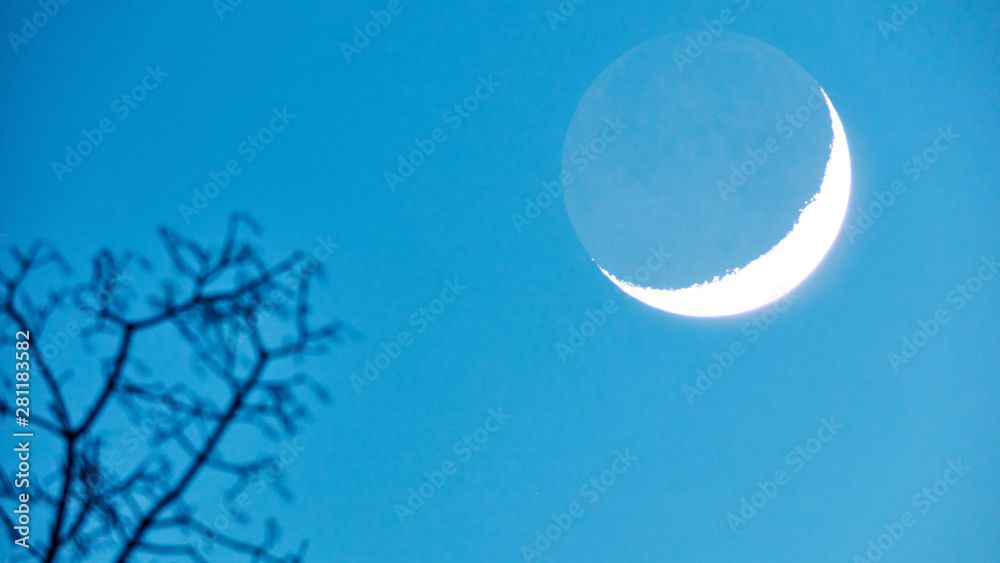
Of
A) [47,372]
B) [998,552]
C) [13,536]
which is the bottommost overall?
[13,536]

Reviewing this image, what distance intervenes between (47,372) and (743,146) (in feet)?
34.9

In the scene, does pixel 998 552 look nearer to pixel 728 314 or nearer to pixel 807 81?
pixel 728 314

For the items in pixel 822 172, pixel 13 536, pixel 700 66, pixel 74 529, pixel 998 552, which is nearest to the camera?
pixel 74 529

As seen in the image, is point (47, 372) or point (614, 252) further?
point (614, 252)

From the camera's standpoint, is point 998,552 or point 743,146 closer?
point 998,552

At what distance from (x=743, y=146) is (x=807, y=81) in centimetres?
135

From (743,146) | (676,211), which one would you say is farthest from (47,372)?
(743,146)

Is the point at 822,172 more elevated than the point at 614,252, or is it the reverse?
the point at 822,172

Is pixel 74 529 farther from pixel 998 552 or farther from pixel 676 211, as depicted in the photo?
pixel 998 552

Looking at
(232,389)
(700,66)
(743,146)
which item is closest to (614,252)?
(743,146)

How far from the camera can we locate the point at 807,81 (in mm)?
10078

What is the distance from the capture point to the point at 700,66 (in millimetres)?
11102

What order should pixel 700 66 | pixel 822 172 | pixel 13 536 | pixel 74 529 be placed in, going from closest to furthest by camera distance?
pixel 74 529 → pixel 13 536 → pixel 822 172 → pixel 700 66

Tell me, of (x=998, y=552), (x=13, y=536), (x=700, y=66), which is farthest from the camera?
(x=700, y=66)
